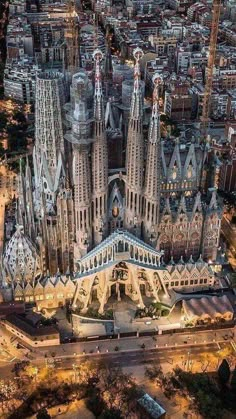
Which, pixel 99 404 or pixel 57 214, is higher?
pixel 57 214

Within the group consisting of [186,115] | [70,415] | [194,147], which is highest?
[194,147]

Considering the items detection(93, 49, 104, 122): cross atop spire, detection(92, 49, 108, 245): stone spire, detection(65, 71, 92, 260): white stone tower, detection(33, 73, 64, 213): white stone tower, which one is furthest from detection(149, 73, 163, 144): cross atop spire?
detection(33, 73, 64, 213): white stone tower

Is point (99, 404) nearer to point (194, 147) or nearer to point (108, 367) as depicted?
point (108, 367)

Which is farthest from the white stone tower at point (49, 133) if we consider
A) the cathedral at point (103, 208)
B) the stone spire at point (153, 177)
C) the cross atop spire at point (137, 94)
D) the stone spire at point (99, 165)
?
the stone spire at point (153, 177)

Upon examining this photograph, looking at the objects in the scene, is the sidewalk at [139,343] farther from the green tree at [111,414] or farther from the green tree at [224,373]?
the green tree at [111,414]

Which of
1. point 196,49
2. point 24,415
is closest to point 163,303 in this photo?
point 24,415

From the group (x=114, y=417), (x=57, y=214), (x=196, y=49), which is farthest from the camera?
(x=196, y=49)

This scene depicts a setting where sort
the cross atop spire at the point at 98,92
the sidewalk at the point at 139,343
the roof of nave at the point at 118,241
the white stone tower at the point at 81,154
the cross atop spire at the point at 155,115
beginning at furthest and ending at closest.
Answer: the roof of nave at the point at 118,241 → the sidewalk at the point at 139,343 → the cross atop spire at the point at 155,115 → the white stone tower at the point at 81,154 → the cross atop spire at the point at 98,92
